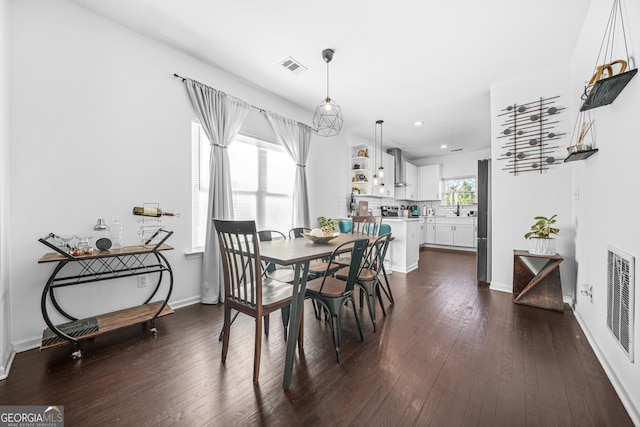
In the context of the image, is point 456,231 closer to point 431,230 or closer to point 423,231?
point 431,230

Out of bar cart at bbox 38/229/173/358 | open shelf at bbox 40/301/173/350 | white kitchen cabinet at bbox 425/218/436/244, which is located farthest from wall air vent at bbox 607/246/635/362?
white kitchen cabinet at bbox 425/218/436/244

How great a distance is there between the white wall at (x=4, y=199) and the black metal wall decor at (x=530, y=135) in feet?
16.6

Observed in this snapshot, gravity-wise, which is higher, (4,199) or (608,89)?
(608,89)

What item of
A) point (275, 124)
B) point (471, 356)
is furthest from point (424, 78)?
point (471, 356)

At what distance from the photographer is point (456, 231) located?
7.21 m

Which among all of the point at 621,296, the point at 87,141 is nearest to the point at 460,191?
the point at 621,296

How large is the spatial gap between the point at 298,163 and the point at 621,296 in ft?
12.3

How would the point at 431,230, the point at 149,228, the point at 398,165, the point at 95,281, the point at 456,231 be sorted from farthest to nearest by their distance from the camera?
the point at 431,230, the point at 456,231, the point at 398,165, the point at 149,228, the point at 95,281

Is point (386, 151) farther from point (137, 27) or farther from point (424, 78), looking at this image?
point (137, 27)

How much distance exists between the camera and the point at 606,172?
1.89 m

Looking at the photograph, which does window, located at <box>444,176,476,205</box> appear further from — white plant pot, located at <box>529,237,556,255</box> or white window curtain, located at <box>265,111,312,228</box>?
white window curtain, located at <box>265,111,312,228</box>

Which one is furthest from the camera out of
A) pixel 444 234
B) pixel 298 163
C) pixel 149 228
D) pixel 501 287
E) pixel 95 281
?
pixel 444 234

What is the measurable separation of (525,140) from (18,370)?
17.9 feet

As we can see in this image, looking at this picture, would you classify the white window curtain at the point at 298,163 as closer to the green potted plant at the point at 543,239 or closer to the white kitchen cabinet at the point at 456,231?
the green potted plant at the point at 543,239
